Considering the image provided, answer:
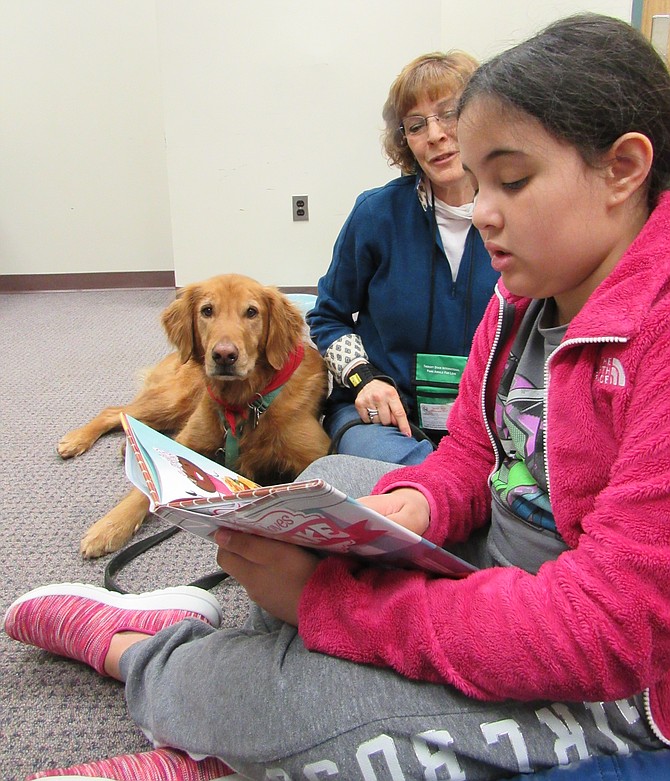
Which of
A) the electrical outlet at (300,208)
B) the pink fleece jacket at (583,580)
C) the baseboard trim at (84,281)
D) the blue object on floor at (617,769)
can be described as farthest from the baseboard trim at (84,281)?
the blue object on floor at (617,769)

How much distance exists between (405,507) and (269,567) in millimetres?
193

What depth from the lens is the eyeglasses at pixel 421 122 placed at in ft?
4.49

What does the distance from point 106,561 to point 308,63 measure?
2.59 meters

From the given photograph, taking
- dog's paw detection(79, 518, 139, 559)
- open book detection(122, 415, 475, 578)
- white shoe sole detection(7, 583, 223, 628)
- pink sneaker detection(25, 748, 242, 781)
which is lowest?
dog's paw detection(79, 518, 139, 559)

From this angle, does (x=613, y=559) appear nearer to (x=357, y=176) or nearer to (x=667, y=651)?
(x=667, y=651)

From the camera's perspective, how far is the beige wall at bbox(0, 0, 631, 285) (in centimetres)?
303

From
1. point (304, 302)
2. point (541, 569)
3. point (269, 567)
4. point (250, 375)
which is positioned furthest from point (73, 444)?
point (541, 569)

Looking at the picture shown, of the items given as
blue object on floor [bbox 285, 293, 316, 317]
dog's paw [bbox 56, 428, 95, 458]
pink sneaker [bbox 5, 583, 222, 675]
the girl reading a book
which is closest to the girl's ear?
the girl reading a book

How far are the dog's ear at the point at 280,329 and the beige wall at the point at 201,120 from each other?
1.63 m

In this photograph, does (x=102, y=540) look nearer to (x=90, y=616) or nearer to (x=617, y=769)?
(x=90, y=616)

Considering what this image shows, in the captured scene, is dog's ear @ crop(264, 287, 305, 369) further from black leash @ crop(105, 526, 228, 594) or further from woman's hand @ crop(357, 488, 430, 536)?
woman's hand @ crop(357, 488, 430, 536)

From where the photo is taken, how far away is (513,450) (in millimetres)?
842

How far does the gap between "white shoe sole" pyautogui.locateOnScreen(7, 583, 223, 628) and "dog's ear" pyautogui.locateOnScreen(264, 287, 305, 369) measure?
0.75 metres

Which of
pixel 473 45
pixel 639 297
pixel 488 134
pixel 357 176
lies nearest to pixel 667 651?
pixel 639 297
